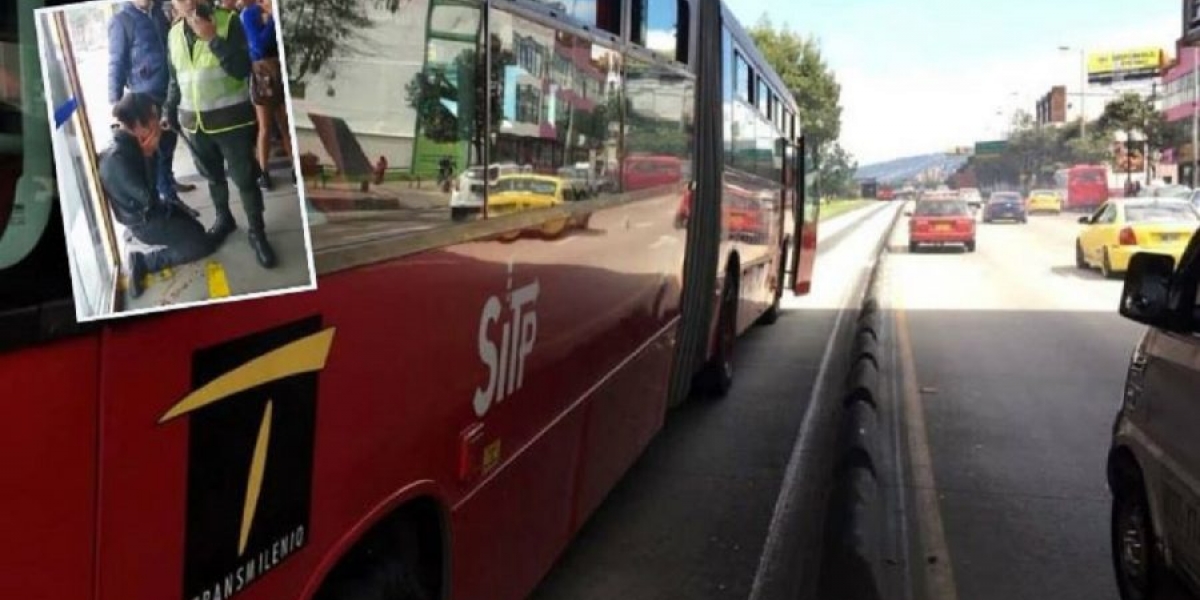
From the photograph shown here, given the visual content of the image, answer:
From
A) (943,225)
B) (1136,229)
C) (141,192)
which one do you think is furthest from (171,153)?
(943,225)

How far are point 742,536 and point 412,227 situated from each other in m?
3.35

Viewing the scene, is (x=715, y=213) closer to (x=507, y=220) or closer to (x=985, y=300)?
(x=507, y=220)

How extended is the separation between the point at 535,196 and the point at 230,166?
2.04 m

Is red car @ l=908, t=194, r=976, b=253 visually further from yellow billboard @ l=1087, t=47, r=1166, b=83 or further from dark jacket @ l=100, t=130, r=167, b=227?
yellow billboard @ l=1087, t=47, r=1166, b=83

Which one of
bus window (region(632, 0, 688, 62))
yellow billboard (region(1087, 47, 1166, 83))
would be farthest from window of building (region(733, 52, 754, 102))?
yellow billboard (region(1087, 47, 1166, 83))

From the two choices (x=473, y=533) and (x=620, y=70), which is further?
(x=620, y=70)

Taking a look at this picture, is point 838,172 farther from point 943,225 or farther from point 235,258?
point 235,258

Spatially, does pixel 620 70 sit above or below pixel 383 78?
above

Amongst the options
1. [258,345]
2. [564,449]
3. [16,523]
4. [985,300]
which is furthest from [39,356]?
[985,300]

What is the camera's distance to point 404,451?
2.67 metres

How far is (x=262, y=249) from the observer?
1754 mm

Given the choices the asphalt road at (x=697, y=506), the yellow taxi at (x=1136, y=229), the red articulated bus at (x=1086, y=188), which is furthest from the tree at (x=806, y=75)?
the asphalt road at (x=697, y=506)

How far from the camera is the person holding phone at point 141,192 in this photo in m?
1.57

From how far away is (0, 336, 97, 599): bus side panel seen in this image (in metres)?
1.47
